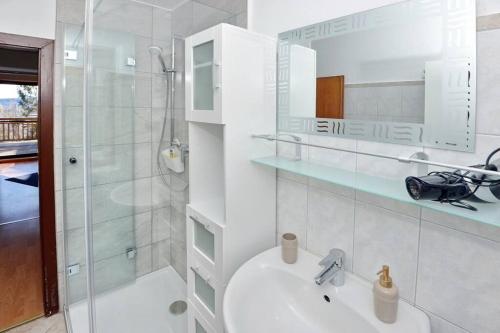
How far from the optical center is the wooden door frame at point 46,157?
1797 millimetres

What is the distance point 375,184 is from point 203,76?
2.78 ft

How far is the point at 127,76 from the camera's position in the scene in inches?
65.1

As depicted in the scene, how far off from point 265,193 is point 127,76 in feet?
3.51

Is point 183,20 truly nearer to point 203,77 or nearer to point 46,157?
point 203,77

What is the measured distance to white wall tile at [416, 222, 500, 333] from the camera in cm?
74

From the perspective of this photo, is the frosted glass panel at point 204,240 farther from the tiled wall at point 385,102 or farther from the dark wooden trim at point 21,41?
the dark wooden trim at point 21,41

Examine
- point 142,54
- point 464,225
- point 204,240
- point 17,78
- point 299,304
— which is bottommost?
point 299,304

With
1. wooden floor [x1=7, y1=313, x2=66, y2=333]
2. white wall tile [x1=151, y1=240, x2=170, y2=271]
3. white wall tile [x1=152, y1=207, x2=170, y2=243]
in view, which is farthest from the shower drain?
wooden floor [x1=7, y1=313, x2=66, y2=333]

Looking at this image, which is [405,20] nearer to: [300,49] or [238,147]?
[300,49]

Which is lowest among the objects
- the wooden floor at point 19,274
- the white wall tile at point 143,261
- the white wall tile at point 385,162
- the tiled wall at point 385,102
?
the wooden floor at point 19,274

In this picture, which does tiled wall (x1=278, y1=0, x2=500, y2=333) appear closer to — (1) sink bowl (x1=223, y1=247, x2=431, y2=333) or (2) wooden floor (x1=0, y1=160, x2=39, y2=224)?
(1) sink bowl (x1=223, y1=247, x2=431, y2=333)

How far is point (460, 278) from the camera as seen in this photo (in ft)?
2.60

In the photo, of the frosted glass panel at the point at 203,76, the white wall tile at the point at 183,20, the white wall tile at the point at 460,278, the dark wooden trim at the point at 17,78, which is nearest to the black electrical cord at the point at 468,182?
the white wall tile at the point at 460,278

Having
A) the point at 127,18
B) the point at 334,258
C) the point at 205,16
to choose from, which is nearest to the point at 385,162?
the point at 334,258
